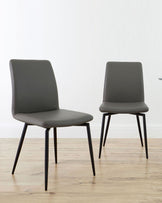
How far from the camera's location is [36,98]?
242 centimetres

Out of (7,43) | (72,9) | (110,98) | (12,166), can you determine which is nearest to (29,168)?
(12,166)

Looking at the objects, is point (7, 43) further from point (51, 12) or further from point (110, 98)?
point (110, 98)

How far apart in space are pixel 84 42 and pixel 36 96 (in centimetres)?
127

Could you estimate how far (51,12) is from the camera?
345cm

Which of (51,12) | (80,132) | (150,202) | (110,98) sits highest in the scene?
(51,12)

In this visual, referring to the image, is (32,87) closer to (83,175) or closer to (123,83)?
(83,175)

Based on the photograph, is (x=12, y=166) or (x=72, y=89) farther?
(x=72, y=89)

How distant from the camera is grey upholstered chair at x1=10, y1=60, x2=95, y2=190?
7.25 ft

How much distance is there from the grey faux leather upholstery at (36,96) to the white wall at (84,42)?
3.32ft

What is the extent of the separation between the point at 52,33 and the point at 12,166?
1512mm

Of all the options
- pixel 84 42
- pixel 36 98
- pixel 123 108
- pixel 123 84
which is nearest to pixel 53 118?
pixel 36 98

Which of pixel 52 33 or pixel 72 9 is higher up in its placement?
pixel 72 9

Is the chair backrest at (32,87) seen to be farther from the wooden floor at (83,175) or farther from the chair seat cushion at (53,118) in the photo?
the wooden floor at (83,175)

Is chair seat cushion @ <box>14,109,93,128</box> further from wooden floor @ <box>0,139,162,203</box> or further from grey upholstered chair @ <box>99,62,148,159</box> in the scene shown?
grey upholstered chair @ <box>99,62,148,159</box>
